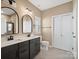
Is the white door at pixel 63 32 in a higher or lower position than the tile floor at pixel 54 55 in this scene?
higher

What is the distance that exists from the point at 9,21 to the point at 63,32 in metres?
3.21

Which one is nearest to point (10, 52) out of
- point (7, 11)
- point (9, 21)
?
point (9, 21)

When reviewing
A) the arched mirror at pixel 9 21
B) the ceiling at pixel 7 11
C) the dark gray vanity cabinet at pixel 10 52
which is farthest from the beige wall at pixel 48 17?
the dark gray vanity cabinet at pixel 10 52

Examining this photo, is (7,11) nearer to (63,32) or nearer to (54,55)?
(54,55)

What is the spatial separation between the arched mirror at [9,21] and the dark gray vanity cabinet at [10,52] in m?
0.79

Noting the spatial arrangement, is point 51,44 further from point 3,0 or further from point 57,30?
point 3,0

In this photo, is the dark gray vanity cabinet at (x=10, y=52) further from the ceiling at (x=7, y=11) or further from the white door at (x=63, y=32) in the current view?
the white door at (x=63, y=32)

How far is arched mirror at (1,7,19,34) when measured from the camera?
271 centimetres

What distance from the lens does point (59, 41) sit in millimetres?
5051

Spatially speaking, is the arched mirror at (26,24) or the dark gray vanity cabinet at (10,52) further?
the arched mirror at (26,24)

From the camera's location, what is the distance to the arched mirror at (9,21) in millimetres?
2707

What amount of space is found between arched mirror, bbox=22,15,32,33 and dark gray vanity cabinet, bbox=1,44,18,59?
1.74m

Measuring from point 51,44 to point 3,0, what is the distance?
12.8 feet

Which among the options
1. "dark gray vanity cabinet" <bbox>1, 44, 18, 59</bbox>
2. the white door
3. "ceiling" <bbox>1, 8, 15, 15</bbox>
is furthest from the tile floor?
"ceiling" <bbox>1, 8, 15, 15</bbox>
